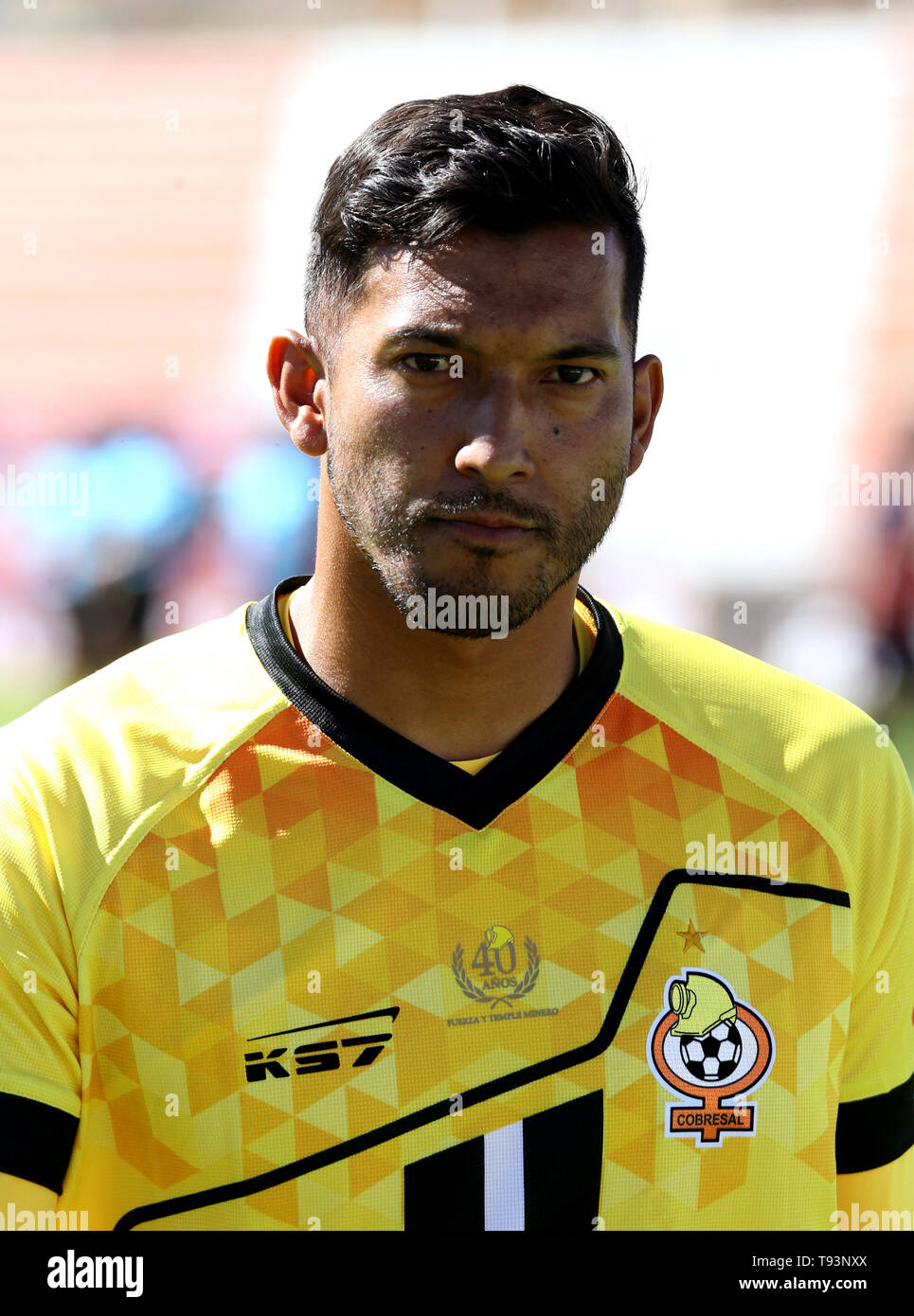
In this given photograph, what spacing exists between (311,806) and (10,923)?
0.41 m

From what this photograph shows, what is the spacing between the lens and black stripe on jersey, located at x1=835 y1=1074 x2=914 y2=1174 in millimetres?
2094

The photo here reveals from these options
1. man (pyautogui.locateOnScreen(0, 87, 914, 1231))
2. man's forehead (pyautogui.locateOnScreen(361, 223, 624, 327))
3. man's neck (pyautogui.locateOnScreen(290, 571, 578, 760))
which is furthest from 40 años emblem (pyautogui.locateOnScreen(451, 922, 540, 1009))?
man's forehead (pyautogui.locateOnScreen(361, 223, 624, 327))

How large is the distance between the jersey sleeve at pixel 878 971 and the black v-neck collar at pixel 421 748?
1.52 feet

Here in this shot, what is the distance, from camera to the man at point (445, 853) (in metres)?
1.80

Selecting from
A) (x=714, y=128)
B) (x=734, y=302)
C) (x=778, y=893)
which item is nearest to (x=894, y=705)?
(x=734, y=302)

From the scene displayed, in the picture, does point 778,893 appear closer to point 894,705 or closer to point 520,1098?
point 520,1098

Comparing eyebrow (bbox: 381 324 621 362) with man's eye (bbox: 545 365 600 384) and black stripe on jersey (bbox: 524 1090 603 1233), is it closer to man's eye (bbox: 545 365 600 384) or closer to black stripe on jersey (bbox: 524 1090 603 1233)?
man's eye (bbox: 545 365 600 384)

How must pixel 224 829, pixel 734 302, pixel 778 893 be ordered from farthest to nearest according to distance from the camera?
pixel 734 302 → pixel 778 893 → pixel 224 829

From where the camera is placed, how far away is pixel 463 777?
6.38 feet

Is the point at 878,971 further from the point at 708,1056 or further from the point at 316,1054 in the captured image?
the point at 316,1054

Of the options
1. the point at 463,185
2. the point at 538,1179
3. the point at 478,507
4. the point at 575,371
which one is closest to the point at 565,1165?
the point at 538,1179

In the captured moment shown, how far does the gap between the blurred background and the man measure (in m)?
5.07

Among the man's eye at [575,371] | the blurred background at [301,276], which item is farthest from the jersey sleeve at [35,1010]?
the blurred background at [301,276]

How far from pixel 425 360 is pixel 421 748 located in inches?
20.9
